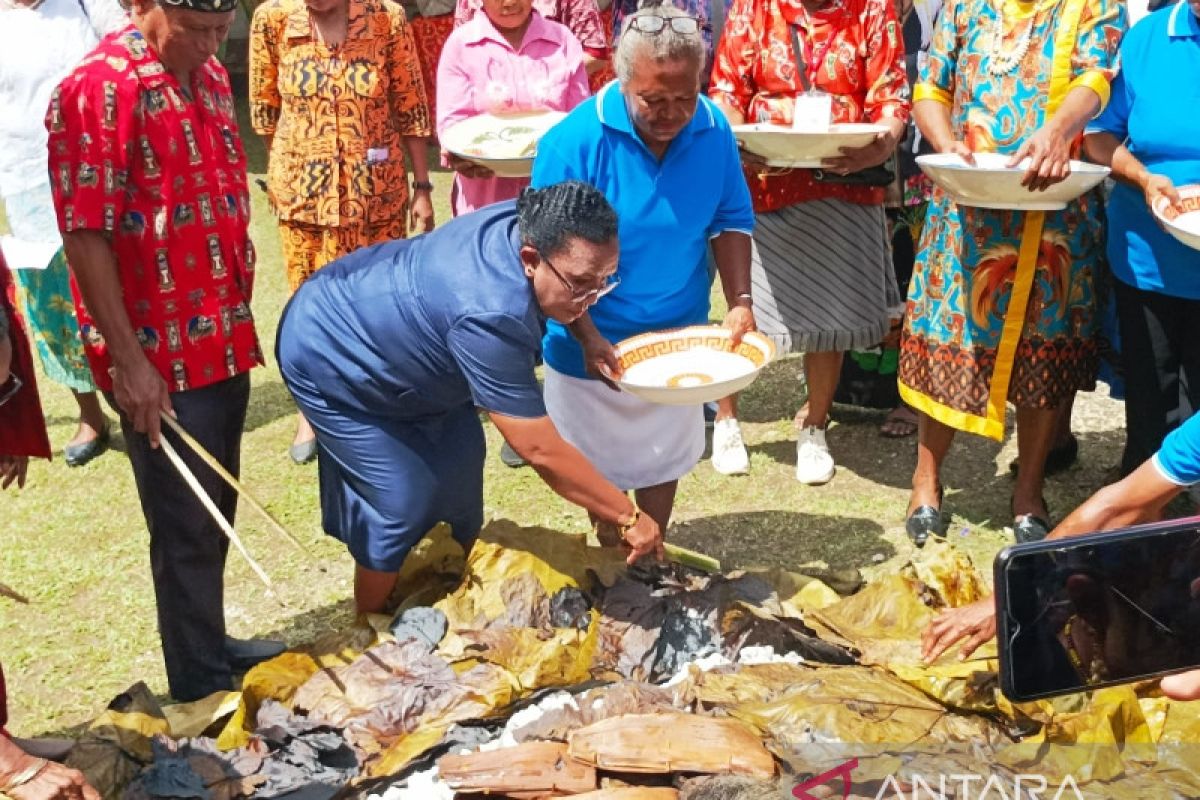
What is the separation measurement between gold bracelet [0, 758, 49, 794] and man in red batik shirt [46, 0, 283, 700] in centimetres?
97

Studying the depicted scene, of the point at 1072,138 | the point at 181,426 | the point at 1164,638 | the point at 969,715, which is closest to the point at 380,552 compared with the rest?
the point at 181,426

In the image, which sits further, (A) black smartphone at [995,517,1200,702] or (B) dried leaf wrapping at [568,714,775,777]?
(B) dried leaf wrapping at [568,714,775,777]

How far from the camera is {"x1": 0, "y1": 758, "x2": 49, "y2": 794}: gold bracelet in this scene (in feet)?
7.72

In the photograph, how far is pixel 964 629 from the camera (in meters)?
2.84

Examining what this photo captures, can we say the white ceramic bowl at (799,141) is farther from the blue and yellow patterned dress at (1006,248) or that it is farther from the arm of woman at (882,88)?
the blue and yellow patterned dress at (1006,248)

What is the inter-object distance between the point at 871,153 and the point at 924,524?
130 centimetres

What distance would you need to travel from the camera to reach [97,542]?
4680mm

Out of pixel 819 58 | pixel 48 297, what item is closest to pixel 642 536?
pixel 819 58

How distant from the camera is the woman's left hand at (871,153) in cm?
435

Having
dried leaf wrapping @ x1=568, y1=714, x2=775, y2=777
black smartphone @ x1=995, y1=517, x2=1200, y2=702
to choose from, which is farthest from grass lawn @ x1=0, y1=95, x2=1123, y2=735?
black smartphone @ x1=995, y1=517, x2=1200, y2=702

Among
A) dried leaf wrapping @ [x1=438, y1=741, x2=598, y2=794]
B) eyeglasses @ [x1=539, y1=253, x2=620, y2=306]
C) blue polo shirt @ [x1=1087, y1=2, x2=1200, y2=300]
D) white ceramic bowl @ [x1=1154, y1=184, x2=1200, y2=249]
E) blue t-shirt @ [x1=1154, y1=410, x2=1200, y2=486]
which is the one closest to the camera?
blue t-shirt @ [x1=1154, y1=410, x2=1200, y2=486]

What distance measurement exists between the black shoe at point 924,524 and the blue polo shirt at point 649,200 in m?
1.20

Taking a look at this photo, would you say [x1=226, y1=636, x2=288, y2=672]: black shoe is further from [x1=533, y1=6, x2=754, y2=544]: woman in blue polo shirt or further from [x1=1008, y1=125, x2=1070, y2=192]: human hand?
[x1=1008, y1=125, x2=1070, y2=192]: human hand

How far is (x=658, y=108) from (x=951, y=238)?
135 centimetres
